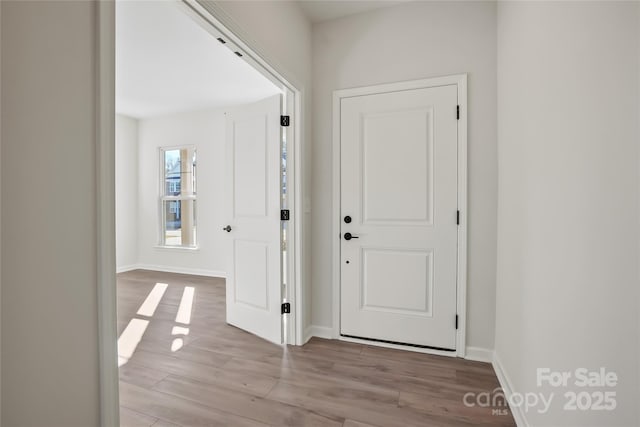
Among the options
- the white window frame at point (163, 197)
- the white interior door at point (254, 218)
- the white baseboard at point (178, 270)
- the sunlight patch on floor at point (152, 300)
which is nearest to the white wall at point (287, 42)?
the white interior door at point (254, 218)

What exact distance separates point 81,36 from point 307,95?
1866mm

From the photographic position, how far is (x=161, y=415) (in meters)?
1.71

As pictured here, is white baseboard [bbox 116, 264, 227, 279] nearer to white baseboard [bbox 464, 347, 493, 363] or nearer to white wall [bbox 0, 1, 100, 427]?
white baseboard [bbox 464, 347, 493, 363]

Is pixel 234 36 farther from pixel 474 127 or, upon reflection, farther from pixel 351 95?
pixel 474 127

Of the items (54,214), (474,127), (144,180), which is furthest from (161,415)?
(144,180)

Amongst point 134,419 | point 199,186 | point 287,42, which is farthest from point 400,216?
point 199,186

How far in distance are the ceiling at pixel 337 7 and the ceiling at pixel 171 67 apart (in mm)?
909

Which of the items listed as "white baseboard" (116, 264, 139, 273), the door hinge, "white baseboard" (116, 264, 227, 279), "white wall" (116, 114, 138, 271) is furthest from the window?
the door hinge

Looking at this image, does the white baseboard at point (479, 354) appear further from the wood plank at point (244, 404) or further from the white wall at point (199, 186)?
the white wall at point (199, 186)

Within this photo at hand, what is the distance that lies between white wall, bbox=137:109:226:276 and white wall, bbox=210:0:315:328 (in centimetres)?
295

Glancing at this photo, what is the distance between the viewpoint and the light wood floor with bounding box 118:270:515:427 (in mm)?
1689

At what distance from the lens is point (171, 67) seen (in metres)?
3.64

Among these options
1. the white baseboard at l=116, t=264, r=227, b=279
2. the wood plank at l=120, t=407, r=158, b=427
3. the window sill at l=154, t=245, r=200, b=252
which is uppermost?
the window sill at l=154, t=245, r=200, b=252

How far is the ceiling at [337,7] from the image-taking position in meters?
2.50
